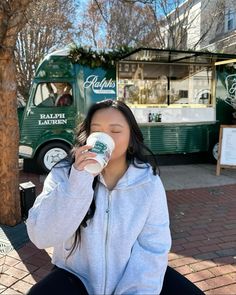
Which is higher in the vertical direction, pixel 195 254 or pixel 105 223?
pixel 105 223

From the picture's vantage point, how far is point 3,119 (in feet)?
14.0

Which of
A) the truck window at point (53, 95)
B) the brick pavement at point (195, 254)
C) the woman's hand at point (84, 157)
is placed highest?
the truck window at point (53, 95)

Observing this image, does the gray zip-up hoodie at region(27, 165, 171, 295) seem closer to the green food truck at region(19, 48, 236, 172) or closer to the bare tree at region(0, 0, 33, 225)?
the bare tree at region(0, 0, 33, 225)

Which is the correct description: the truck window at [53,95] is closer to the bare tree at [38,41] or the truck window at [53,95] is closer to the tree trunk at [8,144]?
the tree trunk at [8,144]

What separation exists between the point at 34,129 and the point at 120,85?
7.10 feet

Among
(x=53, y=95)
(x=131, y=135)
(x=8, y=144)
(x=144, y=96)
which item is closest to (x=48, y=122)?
(x=53, y=95)

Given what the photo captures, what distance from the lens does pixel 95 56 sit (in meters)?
7.91

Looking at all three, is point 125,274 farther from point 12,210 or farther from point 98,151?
point 12,210

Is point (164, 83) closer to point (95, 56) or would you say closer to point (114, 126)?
point (95, 56)

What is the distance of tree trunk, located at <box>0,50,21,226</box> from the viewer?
4.18m

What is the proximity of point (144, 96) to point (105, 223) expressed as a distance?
6.98m

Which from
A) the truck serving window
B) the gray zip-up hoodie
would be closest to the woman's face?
the gray zip-up hoodie

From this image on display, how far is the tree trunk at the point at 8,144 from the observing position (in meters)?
4.18

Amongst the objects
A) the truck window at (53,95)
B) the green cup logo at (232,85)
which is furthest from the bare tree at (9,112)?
the green cup logo at (232,85)
